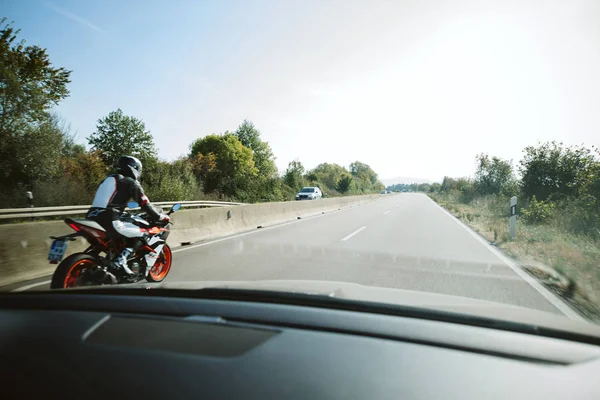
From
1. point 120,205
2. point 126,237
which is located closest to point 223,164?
point 120,205

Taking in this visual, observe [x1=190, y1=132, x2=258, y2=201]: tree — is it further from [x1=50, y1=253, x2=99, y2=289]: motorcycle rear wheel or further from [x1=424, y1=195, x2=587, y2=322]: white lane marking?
[x1=50, y1=253, x2=99, y2=289]: motorcycle rear wheel

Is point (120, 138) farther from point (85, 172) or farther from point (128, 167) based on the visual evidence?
point (128, 167)

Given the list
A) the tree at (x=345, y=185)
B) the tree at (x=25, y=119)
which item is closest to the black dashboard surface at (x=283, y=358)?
the tree at (x=25, y=119)

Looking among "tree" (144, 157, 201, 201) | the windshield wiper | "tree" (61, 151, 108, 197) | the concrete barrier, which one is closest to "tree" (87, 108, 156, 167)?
"tree" (61, 151, 108, 197)

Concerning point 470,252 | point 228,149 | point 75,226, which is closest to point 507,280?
point 470,252

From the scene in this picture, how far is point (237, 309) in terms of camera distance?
6.40ft

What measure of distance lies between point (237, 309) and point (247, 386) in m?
0.73

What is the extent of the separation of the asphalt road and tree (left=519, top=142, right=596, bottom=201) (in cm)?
2475

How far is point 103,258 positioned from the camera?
4711 mm

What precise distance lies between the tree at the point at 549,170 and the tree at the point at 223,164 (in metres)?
29.6

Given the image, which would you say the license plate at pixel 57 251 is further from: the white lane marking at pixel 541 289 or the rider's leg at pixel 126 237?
the white lane marking at pixel 541 289

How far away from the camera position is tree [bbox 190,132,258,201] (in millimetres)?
44062

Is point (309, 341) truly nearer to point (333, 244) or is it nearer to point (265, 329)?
point (265, 329)

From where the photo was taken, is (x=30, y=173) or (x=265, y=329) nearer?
(x=265, y=329)
